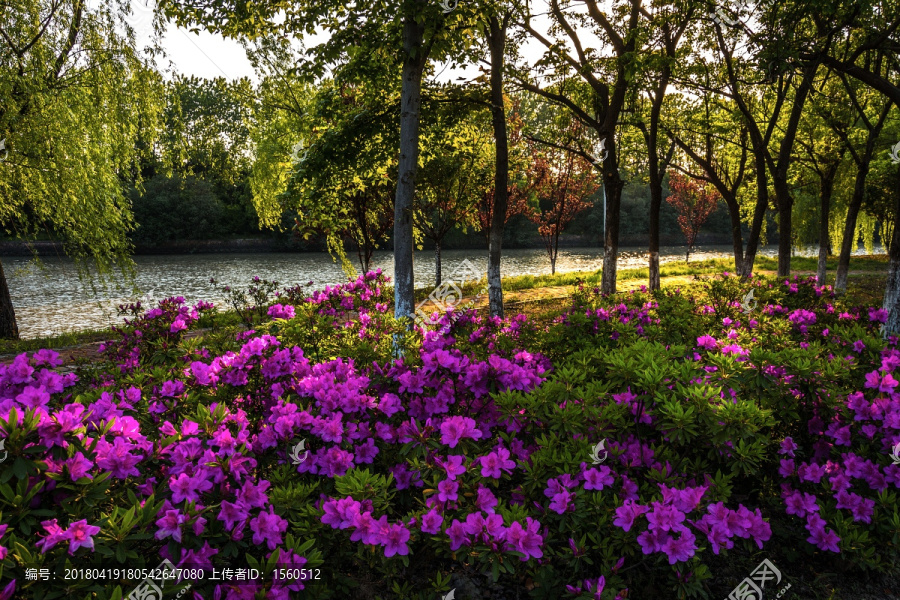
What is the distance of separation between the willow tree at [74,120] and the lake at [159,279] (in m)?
1.34

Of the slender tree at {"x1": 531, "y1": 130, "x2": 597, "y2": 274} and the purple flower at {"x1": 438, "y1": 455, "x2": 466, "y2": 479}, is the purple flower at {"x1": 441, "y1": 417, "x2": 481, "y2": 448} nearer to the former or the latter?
the purple flower at {"x1": 438, "y1": 455, "x2": 466, "y2": 479}

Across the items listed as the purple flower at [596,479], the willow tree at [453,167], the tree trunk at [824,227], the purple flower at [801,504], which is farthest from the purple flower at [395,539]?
the tree trunk at [824,227]

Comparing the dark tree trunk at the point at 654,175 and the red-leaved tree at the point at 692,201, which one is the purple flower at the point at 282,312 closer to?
the dark tree trunk at the point at 654,175

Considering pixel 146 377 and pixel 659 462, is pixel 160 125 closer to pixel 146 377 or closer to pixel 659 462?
pixel 146 377

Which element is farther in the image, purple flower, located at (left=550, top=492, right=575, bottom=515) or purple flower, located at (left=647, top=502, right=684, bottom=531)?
purple flower, located at (left=550, top=492, right=575, bottom=515)

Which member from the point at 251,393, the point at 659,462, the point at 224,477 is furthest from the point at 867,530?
the point at 251,393

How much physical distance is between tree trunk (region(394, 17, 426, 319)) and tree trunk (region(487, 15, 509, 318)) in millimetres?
3203

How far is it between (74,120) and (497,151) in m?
7.45

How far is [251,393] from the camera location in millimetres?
3289

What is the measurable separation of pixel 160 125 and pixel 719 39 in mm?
12259

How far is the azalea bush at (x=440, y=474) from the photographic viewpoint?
1.72 meters

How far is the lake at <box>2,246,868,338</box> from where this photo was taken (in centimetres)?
1507

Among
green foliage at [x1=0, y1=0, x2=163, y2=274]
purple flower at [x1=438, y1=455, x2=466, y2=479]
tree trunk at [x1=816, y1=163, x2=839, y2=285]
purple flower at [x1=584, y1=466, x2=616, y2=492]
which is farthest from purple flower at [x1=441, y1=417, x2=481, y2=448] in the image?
tree trunk at [x1=816, y1=163, x2=839, y2=285]

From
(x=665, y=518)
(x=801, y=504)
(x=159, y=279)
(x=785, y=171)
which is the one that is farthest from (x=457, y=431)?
(x=159, y=279)
